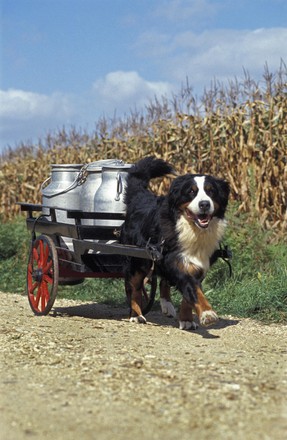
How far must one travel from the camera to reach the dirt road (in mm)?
3783

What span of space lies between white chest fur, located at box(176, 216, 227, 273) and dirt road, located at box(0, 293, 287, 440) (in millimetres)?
709

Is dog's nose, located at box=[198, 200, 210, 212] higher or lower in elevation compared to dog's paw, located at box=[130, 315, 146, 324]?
higher

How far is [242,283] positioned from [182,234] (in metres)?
2.59

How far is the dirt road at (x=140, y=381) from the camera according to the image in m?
3.78

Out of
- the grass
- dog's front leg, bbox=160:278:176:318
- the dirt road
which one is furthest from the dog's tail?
the grass

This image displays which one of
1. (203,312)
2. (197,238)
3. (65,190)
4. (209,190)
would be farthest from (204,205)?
(65,190)

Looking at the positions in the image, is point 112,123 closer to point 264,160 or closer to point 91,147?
point 91,147

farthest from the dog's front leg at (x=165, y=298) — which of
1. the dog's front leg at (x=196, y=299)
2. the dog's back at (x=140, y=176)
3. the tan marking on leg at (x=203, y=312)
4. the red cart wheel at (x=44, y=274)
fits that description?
the tan marking on leg at (x=203, y=312)

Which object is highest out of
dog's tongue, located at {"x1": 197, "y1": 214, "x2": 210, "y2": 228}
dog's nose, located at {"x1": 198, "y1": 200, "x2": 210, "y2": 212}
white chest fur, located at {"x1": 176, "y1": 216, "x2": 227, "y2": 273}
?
dog's nose, located at {"x1": 198, "y1": 200, "x2": 210, "y2": 212}

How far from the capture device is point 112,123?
55.1 ft

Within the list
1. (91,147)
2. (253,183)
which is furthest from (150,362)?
(91,147)

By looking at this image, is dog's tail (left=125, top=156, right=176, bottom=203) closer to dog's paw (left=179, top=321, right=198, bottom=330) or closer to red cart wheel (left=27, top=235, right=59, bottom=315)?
red cart wheel (left=27, top=235, right=59, bottom=315)

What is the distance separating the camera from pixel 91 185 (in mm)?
8133

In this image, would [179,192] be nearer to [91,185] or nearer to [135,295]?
[135,295]
